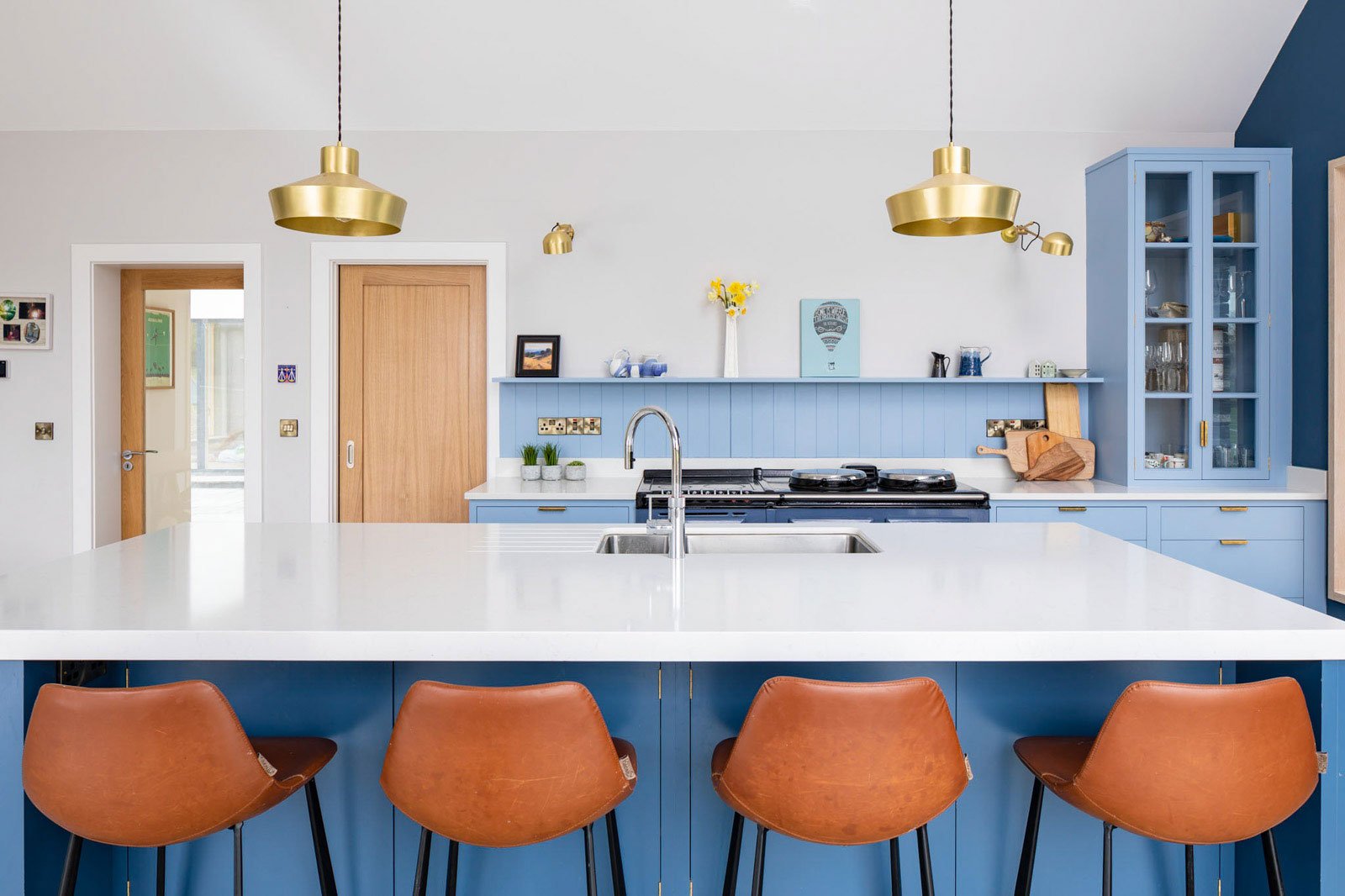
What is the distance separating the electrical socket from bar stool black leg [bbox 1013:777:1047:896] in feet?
9.52

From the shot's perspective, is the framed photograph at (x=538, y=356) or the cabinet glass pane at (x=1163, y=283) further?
the framed photograph at (x=538, y=356)

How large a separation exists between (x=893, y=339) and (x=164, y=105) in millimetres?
3673

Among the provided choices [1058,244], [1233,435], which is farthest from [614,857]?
[1233,435]

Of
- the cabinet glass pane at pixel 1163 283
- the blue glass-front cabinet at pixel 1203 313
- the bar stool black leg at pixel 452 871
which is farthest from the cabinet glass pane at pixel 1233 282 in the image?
the bar stool black leg at pixel 452 871

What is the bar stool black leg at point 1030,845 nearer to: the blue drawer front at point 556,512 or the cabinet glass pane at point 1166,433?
the blue drawer front at point 556,512

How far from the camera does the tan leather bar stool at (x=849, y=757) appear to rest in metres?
1.37

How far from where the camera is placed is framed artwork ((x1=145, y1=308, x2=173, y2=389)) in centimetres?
448

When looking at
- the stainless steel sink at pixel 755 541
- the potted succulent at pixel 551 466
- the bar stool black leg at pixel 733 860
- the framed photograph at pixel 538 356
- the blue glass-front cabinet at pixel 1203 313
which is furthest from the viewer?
the framed photograph at pixel 538 356

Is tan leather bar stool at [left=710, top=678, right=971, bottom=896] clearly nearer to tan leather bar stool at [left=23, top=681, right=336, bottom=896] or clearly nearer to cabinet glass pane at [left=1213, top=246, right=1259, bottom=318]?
tan leather bar stool at [left=23, top=681, right=336, bottom=896]

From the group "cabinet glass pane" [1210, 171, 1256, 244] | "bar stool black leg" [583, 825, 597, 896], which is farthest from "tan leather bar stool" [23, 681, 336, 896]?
"cabinet glass pane" [1210, 171, 1256, 244]

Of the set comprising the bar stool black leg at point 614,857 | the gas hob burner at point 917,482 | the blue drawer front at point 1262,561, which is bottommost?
the bar stool black leg at point 614,857

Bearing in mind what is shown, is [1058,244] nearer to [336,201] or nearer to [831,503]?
[831,503]

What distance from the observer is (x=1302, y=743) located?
56.1 inches

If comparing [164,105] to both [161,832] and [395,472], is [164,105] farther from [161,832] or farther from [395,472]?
[161,832]
